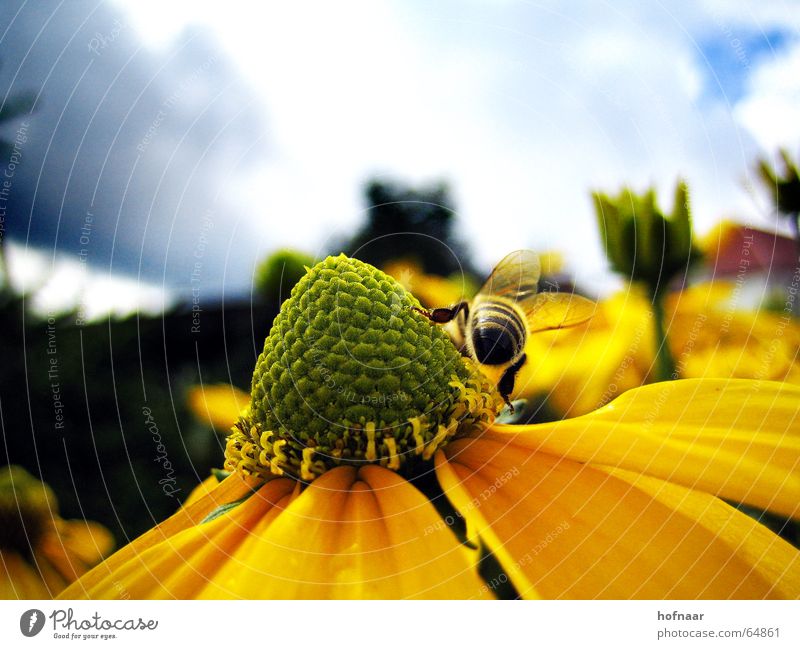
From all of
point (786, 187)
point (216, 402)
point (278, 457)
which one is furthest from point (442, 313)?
point (786, 187)

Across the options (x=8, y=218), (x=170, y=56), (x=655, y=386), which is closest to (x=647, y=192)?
(x=655, y=386)

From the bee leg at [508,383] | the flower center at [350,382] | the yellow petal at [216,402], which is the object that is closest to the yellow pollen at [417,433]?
the flower center at [350,382]

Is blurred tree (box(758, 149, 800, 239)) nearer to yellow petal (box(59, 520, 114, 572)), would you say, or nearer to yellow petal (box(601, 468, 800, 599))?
yellow petal (box(601, 468, 800, 599))

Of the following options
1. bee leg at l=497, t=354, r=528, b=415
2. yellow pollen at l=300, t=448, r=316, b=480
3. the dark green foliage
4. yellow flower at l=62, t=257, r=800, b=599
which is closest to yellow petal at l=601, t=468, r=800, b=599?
yellow flower at l=62, t=257, r=800, b=599

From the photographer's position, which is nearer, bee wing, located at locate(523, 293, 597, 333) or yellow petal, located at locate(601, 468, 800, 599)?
yellow petal, located at locate(601, 468, 800, 599)

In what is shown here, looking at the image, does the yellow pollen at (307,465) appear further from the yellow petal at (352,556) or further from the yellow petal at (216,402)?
the yellow petal at (216,402)
